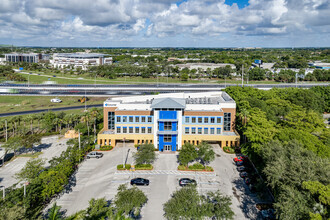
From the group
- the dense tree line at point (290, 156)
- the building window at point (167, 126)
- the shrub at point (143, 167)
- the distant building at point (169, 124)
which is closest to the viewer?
the dense tree line at point (290, 156)

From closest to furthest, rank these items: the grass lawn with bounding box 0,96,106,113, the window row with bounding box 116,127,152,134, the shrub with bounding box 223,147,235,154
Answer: the shrub with bounding box 223,147,235,154 < the window row with bounding box 116,127,152,134 < the grass lawn with bounding box 0,96,106,113

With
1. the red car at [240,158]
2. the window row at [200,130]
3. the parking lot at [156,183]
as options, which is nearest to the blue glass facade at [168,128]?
the window row at [200,130]

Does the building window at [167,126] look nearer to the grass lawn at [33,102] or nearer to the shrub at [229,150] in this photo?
the shrub at [229,150]

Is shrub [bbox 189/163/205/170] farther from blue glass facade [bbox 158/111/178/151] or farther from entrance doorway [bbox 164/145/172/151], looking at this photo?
entrance doorway [bbox 164/145/172/151]

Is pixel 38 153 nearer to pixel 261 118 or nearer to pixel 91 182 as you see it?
pixel 91 182

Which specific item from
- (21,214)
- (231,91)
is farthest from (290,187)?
(231,91)

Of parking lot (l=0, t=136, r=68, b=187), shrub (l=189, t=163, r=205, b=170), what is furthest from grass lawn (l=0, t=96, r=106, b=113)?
shrub (l=189, t=163, r=205, b=170)

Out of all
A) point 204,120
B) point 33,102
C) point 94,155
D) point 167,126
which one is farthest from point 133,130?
point 33,102
